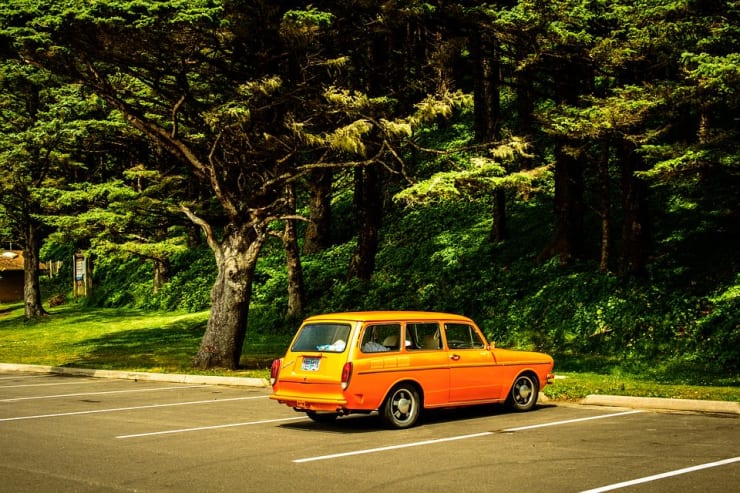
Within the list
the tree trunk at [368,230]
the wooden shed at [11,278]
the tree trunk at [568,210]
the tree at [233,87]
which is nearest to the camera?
the tree at [233,87]

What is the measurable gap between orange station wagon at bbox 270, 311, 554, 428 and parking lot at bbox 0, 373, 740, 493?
410 millimetres

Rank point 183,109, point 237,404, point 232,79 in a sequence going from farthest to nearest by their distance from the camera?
point 183,109, point 232,79, point 237,404

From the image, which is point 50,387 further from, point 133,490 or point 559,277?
point 559,277

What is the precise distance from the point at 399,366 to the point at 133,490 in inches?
194

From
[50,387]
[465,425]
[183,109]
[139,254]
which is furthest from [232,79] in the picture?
[139,254]

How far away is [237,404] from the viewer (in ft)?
49.4

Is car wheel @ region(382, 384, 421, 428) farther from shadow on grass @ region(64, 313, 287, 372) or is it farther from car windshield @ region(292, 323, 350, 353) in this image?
shadow on grass @ region(64, 313, 287, 372)

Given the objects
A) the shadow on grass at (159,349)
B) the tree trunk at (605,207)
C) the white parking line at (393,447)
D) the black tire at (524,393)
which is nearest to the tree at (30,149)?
the shadow on grass at (159,349)

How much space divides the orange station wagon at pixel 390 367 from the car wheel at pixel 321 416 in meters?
0.02

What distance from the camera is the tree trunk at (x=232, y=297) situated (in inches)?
853

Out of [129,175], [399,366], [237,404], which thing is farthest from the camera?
[129,175]

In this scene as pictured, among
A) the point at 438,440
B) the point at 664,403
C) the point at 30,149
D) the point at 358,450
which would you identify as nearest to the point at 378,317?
the point at 438,440

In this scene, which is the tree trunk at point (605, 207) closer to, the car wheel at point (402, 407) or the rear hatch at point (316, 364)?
the car wheel at point (402, 407)

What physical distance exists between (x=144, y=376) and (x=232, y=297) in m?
2.94
